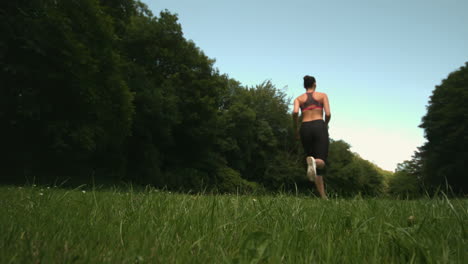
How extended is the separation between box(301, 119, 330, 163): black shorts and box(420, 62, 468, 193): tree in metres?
27.9

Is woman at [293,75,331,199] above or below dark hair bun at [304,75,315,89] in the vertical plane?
below

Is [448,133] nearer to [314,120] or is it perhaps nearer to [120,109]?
[314,120]

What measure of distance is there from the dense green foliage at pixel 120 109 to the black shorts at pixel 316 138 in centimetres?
104

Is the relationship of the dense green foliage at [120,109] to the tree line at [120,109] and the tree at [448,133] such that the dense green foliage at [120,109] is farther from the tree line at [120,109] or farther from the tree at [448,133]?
the tree at [448,133]

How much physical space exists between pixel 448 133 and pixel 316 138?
104 feet

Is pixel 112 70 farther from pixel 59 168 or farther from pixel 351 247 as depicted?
pixel 351 247

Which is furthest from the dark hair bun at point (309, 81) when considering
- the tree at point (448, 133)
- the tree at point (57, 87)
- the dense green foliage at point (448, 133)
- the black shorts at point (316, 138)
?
the tree at point (448, 133)

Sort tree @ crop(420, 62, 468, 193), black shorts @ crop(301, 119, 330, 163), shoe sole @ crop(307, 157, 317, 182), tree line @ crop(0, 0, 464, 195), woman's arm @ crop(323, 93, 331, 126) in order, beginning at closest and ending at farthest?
shoe sole @ crop(307, 157, 317, 182), black shorts @ crop(301, 119, 330, 163), woman's arm @ crop(323, 93, 331, 126), tree line @ crop(0, 0, 464, 195), tree @ crop(420, 62, 468, 193)

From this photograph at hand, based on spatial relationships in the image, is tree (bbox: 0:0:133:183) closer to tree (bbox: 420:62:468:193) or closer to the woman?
the woman

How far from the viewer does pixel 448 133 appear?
3005 centimetres

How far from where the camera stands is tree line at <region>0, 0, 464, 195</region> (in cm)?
1438

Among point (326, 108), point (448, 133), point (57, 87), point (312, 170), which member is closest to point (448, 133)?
point (448, 133)

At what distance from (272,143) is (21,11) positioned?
31.8 m

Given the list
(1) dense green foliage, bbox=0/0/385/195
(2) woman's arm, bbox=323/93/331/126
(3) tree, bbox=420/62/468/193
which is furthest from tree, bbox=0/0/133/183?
(3) tree, bbox=420/62/468/193
